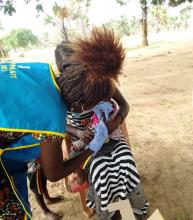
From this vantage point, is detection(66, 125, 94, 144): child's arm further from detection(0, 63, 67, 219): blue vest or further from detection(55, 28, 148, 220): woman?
detection(0, 63, 67, 219): blue vest

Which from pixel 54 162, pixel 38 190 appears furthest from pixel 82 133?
pixel 54 162

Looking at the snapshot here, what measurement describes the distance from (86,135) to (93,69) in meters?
0.75

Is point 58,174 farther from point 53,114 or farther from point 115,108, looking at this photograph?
point 115,108

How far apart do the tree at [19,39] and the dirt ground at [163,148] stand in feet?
131

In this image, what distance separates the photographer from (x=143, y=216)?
2232 millimetres

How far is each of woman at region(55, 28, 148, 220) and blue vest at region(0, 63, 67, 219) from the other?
117 millimetres

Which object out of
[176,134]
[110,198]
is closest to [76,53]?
[110,198]

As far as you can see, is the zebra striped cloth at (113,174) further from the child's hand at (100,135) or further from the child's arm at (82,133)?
the child's hand at (100,135)

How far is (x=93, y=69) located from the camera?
1418 millimetres

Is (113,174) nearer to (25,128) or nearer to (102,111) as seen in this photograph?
(102,111)

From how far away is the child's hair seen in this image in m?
1.42

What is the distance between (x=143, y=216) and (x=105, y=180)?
47cm

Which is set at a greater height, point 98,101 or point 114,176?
point 98,101

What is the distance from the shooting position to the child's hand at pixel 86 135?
2052 millimetres
